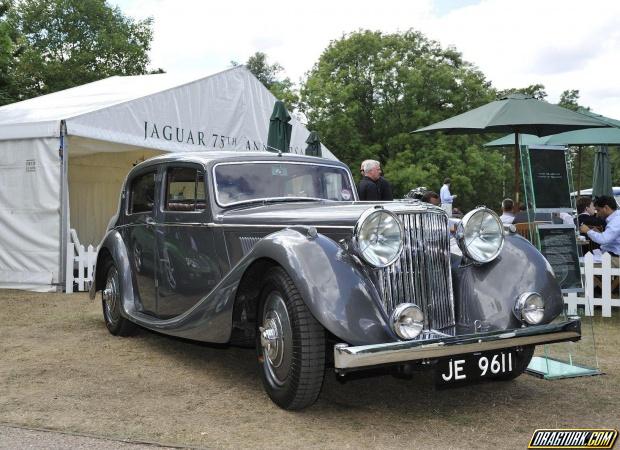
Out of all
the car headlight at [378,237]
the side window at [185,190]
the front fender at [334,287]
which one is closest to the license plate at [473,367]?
the front fender at [334,287]

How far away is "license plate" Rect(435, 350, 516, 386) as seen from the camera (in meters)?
3.51

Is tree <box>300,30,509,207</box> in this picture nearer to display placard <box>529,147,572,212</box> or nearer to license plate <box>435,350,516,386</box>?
display placard <box>529,147,572,212</box>

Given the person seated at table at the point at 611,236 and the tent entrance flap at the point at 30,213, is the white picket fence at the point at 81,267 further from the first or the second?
the person seated at table at the point at 611,236

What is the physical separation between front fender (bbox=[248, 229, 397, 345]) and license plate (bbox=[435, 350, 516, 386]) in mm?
351

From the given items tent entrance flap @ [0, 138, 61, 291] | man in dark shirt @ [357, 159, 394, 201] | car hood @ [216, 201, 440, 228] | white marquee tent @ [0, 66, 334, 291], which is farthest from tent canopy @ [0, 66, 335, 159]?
car hood @ [216, 201, 440, 228]

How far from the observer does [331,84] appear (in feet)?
111

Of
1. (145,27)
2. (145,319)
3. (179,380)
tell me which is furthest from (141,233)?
(145,27)

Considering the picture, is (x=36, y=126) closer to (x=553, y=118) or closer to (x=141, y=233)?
(x=141, y=233)

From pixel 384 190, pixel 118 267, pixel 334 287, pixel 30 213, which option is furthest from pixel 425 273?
pixel 30 213

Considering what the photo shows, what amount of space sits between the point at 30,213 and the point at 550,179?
8112 millimetres

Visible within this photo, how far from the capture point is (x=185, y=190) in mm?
5234

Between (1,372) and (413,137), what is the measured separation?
29936 mm

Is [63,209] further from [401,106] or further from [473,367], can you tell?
[401,106]

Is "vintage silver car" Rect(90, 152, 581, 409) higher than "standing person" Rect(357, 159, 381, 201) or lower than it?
lower
